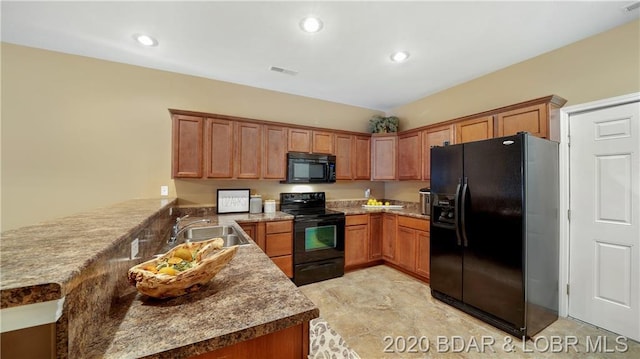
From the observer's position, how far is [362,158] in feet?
13.5

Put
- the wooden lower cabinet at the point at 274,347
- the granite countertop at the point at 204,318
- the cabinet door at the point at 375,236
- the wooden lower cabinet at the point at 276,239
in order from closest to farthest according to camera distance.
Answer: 1. the granite countertop at the point at 204,318
2. the wooden lower cabinet at the point at 274,347
3. the wooden lower cabinet at the point at 276,239
4. the cabinet door at the point at 375,236

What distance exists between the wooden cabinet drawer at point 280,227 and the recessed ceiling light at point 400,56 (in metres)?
2.34

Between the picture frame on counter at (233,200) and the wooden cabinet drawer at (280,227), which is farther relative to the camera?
the picture frame on counter at (233,200)

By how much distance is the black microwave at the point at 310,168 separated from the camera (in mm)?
3484

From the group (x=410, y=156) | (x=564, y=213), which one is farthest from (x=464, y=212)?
(x=410, y=156)

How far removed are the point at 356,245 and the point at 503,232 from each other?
189cm

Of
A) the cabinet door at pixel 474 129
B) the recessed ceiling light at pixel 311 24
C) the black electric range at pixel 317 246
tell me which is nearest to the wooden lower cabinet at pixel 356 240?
the black electric range at pixel 317 246

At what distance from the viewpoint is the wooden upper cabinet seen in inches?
113

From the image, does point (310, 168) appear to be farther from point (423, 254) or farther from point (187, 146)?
point (423, 254)

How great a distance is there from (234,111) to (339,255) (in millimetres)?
2554

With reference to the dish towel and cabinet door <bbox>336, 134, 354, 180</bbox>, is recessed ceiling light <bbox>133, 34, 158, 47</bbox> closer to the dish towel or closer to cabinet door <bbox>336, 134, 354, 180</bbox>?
cabinet door <bbox>336, 134, 354, 180</bbox>

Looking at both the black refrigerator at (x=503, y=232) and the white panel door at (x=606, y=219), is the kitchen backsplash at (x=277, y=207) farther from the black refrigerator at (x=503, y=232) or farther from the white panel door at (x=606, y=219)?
the white panel door at (x=606, y=219)

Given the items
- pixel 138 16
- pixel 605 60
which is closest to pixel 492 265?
pixel 605 60

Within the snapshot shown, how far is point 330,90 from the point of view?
369 centimetres
